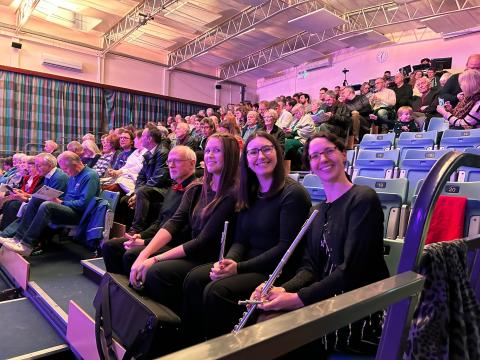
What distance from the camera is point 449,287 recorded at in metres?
0.69

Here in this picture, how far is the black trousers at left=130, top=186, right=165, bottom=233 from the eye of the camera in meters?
2.72

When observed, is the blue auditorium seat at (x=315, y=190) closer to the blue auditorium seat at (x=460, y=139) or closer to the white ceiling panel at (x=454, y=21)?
the blue auditorium seat at (x=460, y=139)

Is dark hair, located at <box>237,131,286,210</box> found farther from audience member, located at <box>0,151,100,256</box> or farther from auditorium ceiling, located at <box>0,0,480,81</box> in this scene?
auditorium ceiling, located at <box>0,0,480,81</box>

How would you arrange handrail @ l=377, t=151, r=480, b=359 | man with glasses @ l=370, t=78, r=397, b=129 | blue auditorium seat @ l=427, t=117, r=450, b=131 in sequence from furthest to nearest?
man with glasses @ l=370, t=78, r=397, b=129 < blue auditorium seat @ l=427, t=117, r=450, b=131 < handrail @ l=377, t=151, r=480, b=359

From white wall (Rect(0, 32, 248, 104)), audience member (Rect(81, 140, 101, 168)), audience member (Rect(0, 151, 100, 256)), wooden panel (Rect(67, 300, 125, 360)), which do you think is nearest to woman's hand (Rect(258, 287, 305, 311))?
A: wooden panel (Rect(67, 300, 125, 360))

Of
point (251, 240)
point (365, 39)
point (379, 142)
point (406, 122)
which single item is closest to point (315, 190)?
point (251, 240)

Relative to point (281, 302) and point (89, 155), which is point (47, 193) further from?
point (281, 302)

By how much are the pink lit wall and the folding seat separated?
4051 mm

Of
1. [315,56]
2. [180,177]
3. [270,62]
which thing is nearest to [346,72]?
[315,56]

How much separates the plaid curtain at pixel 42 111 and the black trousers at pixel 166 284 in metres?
7.43

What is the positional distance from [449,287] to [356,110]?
4.97 meters

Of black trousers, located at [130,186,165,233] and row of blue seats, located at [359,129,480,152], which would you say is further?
row of blue seats, located at [359,129,480,152]

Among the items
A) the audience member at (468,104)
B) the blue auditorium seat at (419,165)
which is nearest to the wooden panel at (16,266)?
the blue auditorium seat at (419,165)

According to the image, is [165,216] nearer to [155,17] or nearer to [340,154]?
[340,154]
